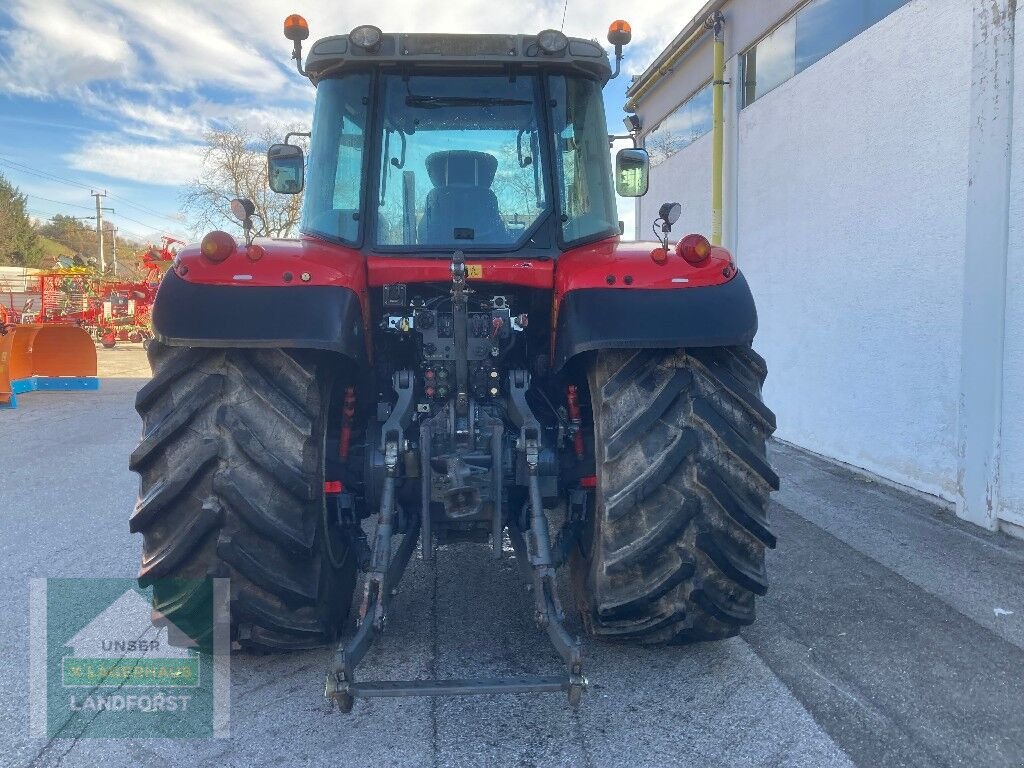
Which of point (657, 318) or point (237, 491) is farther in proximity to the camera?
point (657, 318)

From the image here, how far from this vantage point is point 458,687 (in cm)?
225

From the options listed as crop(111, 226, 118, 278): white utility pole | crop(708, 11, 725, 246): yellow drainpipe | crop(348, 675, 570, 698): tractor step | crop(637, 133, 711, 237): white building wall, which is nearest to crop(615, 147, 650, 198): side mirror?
crop(348, 675, 570, 698): tractor step

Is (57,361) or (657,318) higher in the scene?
(657,318)

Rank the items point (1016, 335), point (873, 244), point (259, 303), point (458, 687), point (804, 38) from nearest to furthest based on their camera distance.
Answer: point (458, 687), point (259, 303), point (1016, 335), point (873, 244), point (804, 38)

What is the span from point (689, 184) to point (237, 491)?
905 cm

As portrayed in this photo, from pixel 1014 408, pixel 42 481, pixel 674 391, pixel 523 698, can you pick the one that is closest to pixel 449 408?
pixel 674 391

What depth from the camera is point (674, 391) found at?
266 centimetres

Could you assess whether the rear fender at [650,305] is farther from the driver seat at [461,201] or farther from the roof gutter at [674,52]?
the roof gutter at [674,52]

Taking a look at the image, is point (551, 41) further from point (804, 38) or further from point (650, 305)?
point (804, 38)

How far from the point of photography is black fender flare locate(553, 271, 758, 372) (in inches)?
104

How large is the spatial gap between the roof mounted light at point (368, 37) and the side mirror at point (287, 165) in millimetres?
654

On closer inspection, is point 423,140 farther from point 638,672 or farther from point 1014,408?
point 1014,408

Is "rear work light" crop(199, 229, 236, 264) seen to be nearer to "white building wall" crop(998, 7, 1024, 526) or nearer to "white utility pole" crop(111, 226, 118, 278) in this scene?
"white building wall" crop(998, 7, 1024, 526)

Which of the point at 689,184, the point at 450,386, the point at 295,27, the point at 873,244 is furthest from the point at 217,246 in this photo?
the point at 689,184
